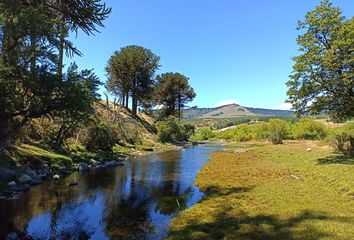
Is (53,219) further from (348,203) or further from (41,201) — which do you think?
(348,203)

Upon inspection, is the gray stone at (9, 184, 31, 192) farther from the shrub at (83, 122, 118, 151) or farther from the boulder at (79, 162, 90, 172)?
the shrub at (83, 122, 118, 151)

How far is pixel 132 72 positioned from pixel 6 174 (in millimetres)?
55193

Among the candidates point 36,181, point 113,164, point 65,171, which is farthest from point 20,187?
point 113,164

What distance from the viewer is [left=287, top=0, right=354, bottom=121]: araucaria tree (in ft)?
83.0

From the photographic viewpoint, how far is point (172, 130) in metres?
73.1

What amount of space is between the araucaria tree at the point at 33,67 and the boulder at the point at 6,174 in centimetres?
542

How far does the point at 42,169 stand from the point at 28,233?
44.8 ft

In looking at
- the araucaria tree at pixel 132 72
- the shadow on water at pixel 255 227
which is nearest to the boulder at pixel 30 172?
the shadow on water at pixel 255 227

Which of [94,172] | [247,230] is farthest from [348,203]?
[94,172]

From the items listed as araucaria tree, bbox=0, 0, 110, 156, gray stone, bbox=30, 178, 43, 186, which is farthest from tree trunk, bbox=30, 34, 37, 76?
gray stone, bbox=30, 178, 43, 186

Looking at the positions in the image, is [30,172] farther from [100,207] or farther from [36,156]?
[100,207]

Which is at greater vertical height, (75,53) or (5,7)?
(5,7)

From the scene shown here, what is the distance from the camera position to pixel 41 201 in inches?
Result: 675

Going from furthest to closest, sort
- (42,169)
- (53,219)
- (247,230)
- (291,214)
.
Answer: (42,169) < (53,219) < (291,214) < (247,230)
